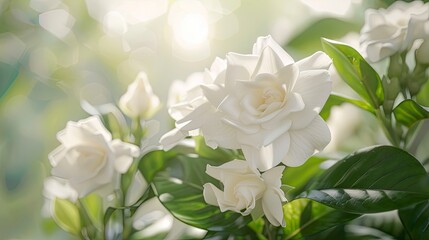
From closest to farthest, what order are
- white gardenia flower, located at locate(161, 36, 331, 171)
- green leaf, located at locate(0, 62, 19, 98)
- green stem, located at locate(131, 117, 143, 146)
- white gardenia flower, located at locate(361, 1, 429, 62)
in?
white gardenia flower, located at locate(161, 36, 331, 171) → white gardenia flower, located at locate(361, 1, 429, 62) → green stem, located at locate(131, 117, 143, 146) → green leaf, located at locate(0, 62, 19, 98)

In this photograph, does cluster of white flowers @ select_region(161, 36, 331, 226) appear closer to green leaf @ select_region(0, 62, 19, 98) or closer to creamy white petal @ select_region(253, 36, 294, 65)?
creamy white petal @ select_region(253, 36, 294, 65)

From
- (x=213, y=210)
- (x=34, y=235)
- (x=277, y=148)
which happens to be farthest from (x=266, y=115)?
(x=34, y=235)

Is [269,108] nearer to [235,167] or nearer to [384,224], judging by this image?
[235,167]

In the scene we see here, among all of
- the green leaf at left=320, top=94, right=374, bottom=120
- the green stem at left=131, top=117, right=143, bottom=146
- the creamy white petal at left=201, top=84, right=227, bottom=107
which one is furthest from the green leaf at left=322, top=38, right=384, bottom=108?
the green stem at left=131, top=117, right=143, bottom=146

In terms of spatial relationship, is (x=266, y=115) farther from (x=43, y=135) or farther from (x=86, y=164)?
(x=43, y=135)

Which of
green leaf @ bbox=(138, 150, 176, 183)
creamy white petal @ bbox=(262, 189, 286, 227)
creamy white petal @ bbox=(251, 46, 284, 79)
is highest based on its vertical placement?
creamy white petal @ bbox=(251, 46, 284, 79)

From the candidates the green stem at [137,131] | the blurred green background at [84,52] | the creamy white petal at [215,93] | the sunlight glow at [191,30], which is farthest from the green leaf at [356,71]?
the sunlight glow at [191,30]

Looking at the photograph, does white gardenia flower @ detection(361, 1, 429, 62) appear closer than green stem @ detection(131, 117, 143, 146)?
Yes

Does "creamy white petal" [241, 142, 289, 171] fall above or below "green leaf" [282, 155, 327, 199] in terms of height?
above
